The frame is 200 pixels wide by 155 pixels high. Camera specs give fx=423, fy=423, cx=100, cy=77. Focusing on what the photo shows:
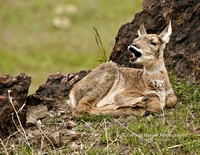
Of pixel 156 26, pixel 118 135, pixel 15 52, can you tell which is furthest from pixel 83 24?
pixel 118 135

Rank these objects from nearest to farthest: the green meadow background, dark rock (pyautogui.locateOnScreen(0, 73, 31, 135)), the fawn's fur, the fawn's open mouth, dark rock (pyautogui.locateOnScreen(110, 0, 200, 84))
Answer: dark rock (pyautogui.locateOnScreen(0, 73, 31, 135)) → the fawn's open mouth → the fawn's fur → dark rock (pyautogui.locateOnScreen(110, 0, 200, 84)) → the green meadow background

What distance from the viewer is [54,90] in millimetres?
9008

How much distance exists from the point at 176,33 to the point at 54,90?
3.01 m

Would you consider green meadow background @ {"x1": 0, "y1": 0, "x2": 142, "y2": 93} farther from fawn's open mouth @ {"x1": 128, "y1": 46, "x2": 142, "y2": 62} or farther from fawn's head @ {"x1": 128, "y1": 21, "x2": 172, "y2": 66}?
fawn's open mouth @ {"x1": 128, "y1": 46, "x2": 142, "y2": 62}

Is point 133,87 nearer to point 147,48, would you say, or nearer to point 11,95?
point 147,48

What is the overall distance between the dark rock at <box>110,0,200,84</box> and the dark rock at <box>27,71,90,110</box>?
1.32 m

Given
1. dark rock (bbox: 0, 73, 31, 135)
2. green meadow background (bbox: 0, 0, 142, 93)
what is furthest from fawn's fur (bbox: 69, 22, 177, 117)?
green meadow background (bbox: 0, 0, 142, 93)

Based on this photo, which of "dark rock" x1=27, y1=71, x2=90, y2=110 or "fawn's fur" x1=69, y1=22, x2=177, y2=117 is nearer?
"fawn's fur" x1=69, y1=22, x2=177, y2=117

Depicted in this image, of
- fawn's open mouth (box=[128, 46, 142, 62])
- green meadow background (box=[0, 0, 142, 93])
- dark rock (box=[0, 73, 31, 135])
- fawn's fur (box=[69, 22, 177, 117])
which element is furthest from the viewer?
green meadow background (box=[0, 0, 142, 93])

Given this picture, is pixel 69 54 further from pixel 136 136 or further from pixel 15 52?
pixel 136 136

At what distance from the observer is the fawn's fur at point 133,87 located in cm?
813

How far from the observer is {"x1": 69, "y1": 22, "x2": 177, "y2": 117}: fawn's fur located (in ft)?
26.7

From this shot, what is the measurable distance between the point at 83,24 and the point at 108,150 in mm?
16349

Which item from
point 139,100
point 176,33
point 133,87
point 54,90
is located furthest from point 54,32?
point 139,100
